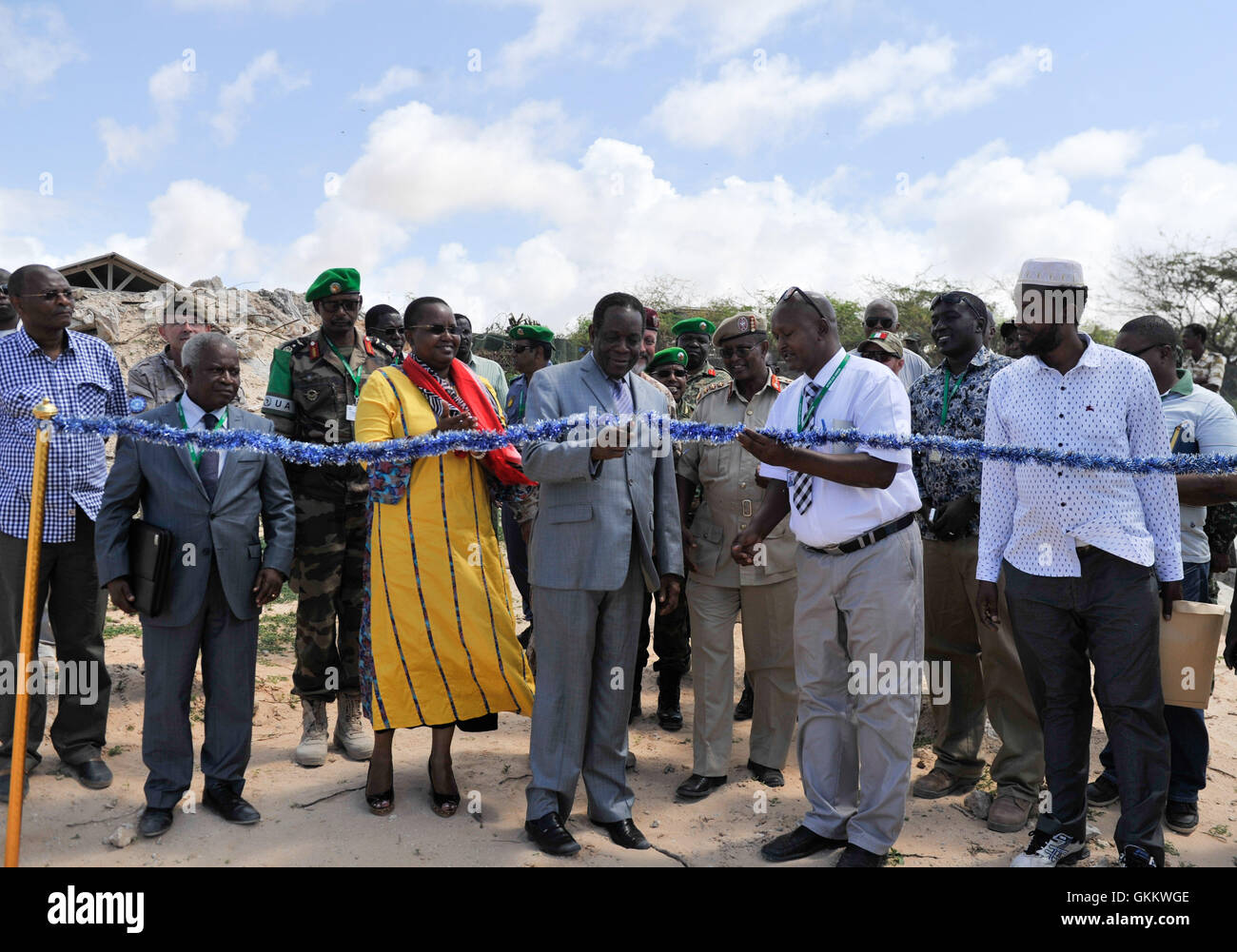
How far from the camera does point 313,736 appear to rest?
16.3 ft

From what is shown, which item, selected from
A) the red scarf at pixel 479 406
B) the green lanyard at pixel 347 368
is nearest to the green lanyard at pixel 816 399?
the red scarf at pixel 479 406

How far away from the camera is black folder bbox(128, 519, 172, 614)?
12.7 ft

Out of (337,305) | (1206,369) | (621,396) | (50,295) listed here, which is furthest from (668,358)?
(1206,369)

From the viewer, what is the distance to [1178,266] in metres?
28.5

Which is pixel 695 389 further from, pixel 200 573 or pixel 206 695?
pixel 206 695

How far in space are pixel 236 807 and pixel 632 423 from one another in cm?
258

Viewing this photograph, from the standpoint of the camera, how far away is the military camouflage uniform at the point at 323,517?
4.91m

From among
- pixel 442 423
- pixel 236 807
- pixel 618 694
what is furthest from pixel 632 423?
pixel 236 807

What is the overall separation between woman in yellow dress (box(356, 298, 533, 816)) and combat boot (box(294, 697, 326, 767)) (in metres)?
0.73

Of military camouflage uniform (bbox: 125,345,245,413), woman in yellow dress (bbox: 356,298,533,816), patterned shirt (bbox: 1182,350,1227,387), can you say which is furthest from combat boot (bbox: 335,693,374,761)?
patterned shirt (bbox: 1182,350,1227,387)

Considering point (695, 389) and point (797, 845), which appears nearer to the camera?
point (797, 845)

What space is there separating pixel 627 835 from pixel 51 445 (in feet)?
11.4

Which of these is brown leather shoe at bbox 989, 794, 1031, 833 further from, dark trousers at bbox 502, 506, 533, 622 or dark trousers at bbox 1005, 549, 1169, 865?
dark trousers at bbox 502, 506, 533, 622

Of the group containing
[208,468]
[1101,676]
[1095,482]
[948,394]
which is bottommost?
[1101,676]
